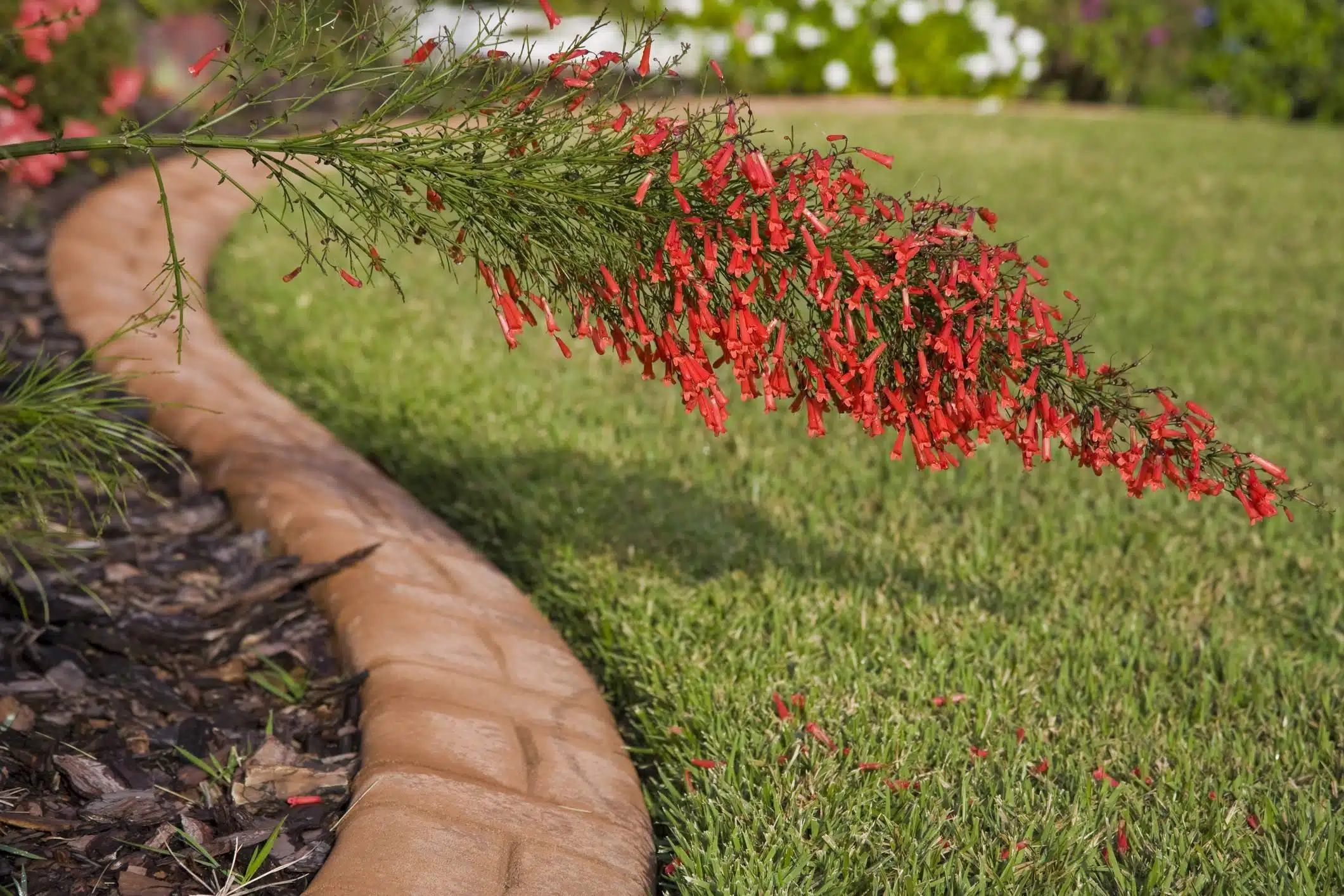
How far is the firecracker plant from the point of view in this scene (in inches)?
78.1

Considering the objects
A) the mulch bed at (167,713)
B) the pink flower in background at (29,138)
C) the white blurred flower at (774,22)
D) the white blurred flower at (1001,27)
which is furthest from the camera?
the white blurred flower at (1001,27)

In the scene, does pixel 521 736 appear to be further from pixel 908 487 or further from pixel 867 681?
pixel 908 487

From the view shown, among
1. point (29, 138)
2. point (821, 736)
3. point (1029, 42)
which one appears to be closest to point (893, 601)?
point (821, 736)

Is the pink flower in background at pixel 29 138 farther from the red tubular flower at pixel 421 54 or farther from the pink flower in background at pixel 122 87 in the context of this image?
the red tubular flower at pixel 421 54

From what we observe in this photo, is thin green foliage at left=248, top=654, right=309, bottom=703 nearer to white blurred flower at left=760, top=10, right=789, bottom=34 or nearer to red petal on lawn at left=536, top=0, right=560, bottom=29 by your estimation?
red petal on lawn at left=536, top=0, right=560, bottom=29

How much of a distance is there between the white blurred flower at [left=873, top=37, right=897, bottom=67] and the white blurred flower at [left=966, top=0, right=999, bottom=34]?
80 centimetres

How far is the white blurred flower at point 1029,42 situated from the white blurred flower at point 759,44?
2.52 metres

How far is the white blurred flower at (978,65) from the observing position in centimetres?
1162

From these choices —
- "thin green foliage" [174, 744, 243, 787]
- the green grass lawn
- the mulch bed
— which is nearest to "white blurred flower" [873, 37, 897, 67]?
the green grass lawn

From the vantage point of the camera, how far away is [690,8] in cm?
1107

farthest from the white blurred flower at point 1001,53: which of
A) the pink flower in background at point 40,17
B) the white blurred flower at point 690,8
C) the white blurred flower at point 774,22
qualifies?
the pink flower in background at point 40,17

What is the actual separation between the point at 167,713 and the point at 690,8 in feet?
31.8

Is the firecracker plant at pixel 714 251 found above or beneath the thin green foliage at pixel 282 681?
above

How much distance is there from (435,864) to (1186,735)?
1.57 metres
